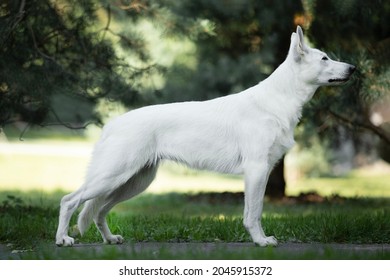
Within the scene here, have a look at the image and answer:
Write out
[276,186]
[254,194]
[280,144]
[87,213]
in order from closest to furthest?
1. [254,194]
2. [280,144]
3. [87,213]
4. [276,186]

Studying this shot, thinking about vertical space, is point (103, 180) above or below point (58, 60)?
below

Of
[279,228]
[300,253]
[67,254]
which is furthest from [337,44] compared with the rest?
[67,254]

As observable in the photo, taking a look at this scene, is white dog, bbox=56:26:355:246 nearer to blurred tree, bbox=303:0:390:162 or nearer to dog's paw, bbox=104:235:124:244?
dog's paw, bbox=104:235:124:244

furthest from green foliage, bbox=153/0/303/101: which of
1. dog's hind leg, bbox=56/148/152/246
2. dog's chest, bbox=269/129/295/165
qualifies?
dog's hind leg, bbox=56/148/152/246

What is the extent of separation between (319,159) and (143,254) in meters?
13.3

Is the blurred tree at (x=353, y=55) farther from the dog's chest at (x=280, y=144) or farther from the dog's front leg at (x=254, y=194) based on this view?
the dog's front leg at (x=254, y=194)

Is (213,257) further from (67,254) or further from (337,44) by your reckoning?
(337,44)

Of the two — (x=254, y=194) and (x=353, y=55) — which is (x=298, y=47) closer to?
(x=254, y=194)

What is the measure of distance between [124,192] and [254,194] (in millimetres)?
1215

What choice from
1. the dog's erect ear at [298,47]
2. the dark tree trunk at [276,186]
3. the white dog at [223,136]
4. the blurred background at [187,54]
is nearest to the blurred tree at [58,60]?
the blurred background at [187,54]

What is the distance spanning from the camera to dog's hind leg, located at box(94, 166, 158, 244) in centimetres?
627

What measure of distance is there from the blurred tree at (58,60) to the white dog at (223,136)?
3040mm

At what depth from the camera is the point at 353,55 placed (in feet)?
30.1

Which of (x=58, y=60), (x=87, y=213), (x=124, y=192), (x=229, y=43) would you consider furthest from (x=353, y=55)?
(x=87, y=213)
